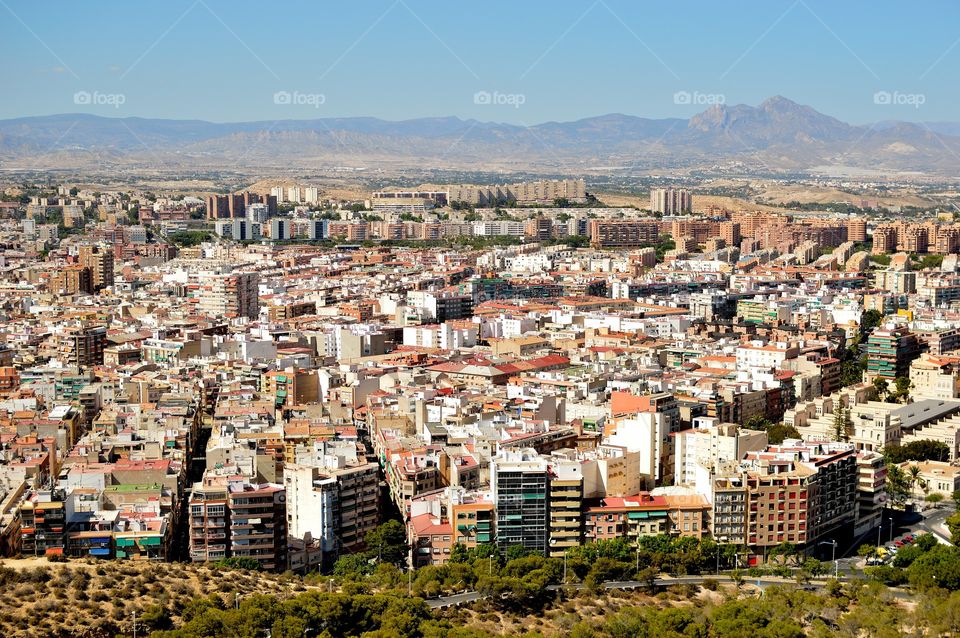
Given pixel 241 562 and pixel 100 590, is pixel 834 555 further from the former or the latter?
pixel 100 590

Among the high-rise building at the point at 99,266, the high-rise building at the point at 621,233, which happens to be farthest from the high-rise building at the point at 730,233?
the high-rise building at the point at 99,266

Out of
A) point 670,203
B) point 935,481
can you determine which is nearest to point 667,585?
point 935,481

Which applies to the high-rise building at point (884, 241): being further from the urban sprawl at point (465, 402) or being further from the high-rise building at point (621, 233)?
the high-rise building at point (621, 233)

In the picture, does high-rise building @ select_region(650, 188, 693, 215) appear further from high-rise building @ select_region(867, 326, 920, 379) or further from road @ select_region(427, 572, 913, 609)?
road @ select_region(427, 572, 913, 609)

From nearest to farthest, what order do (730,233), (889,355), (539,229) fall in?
(889,355) < (730,233) < (539,229)

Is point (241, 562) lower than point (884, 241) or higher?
lower

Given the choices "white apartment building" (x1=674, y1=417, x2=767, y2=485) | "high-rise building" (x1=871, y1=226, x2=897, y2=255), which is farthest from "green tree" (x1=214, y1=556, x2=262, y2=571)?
"high-rise building" (x1=871, y1=226, x2=897, y2=255)
